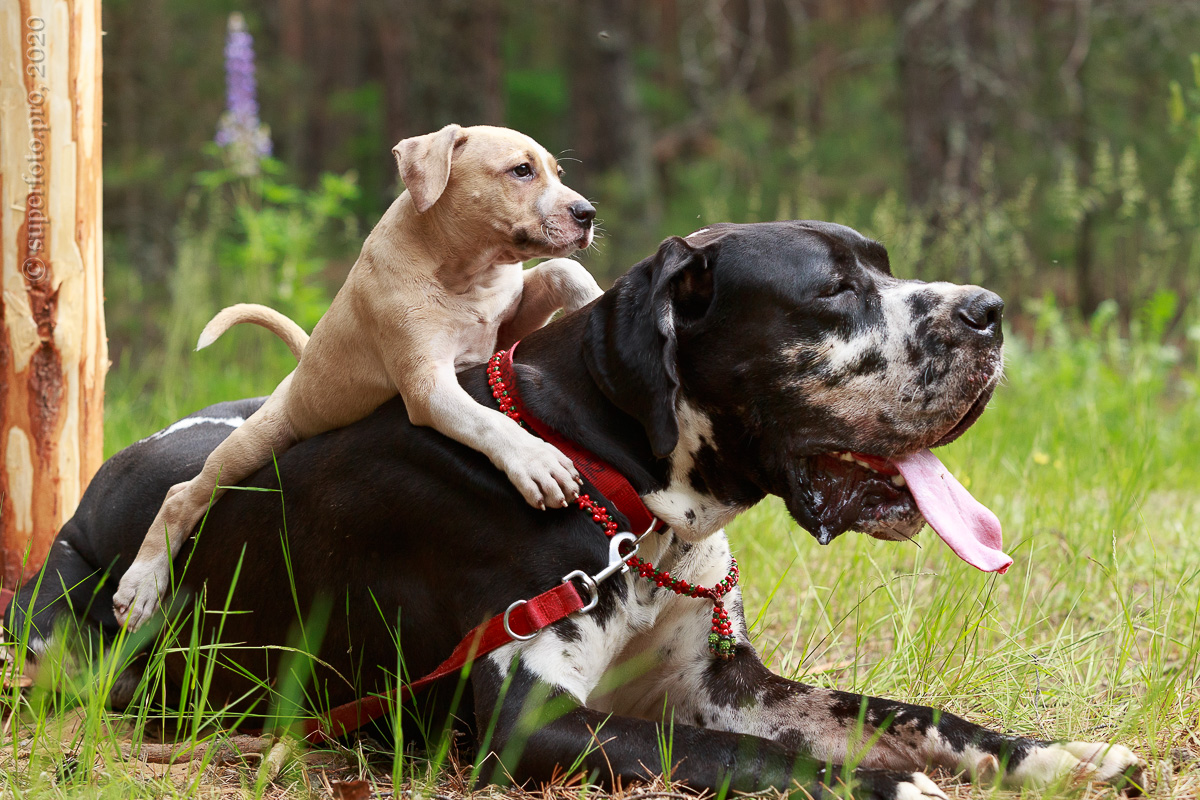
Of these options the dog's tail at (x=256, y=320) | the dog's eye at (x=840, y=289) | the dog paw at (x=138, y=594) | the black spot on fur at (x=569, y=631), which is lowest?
the dog paw at (x=138, y=594)

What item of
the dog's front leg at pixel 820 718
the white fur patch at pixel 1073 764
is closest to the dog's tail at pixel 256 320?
the dog's front leg at pixel 820 718

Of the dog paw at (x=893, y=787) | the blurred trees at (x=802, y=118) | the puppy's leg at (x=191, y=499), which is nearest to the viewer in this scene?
the dog paw at (x=893, y=787)

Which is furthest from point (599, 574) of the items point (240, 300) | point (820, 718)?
point (240, 300)

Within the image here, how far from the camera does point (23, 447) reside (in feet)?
11.4

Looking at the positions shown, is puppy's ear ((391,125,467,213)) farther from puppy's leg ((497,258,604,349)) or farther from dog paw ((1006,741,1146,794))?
dog paw ((1006,741,1146,794))

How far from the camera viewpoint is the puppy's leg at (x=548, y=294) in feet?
9.32

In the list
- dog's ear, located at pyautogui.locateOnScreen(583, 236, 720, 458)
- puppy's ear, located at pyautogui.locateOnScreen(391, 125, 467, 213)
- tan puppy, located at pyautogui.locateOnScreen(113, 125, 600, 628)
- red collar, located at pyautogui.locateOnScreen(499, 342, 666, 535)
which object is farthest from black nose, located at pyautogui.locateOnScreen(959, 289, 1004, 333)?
puppy's ear, located at pyautogui.locateOnScreen(391, 125, 467, 213)

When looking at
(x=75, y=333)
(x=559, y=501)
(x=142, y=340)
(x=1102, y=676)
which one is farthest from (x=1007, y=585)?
(x=142, y=340)

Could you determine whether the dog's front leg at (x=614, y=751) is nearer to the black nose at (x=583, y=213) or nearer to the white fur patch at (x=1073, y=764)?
the white fur patch at (x=1073, y=764)

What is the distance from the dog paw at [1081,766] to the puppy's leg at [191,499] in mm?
1832

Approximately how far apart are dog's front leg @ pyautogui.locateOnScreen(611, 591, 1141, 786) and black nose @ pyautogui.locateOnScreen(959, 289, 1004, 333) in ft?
2.58

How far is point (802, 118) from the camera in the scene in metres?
12.7

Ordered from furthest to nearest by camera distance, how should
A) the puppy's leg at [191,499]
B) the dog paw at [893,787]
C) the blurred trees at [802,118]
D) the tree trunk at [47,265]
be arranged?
the blurred trees at [802,118] < the tree trunk at [47,265] < the puppy's leg at [191,499] < the dog paw at [893,787]

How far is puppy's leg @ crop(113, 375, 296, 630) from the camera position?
9.21 ft
